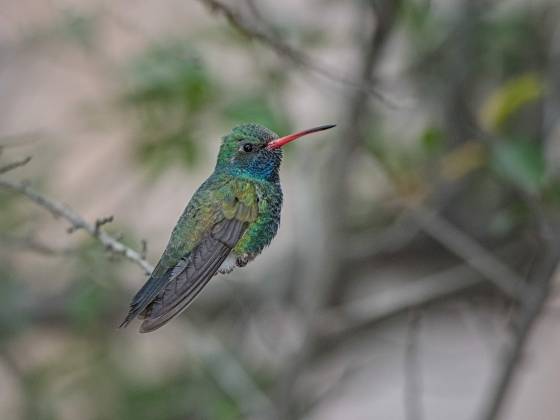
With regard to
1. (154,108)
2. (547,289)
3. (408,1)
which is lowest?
(547,289)

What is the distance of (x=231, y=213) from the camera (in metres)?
1.48

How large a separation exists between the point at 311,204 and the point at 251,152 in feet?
9.07

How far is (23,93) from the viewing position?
259 inches

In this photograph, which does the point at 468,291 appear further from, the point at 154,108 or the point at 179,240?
the point at 179,240

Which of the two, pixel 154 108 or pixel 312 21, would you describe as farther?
pixel 312 21

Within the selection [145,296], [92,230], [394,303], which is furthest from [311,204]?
[145,296]

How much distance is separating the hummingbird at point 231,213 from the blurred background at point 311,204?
3.37 feet

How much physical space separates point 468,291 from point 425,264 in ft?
1.46

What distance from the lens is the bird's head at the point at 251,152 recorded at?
1474mm

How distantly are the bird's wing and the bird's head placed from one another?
0.03 metres

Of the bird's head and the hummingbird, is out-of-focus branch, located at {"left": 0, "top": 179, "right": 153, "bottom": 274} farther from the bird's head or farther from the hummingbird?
the bird's head

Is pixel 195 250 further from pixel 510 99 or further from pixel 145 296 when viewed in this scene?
pixel 510 99

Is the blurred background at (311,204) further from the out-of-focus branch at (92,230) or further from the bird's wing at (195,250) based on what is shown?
the bird's wing at (195,250)

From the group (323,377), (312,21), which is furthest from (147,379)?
(312,21)
